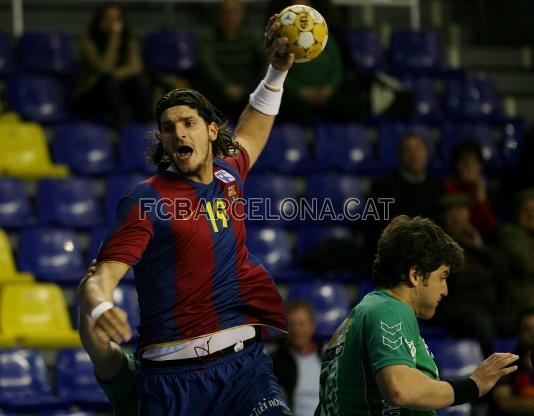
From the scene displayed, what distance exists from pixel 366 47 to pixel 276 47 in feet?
19.3

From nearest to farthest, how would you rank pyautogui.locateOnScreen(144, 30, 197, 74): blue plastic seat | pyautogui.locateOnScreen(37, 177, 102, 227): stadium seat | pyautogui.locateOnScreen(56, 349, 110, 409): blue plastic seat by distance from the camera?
pyautogui.locateOnScreen(56, 349, 110, 409): blue plastic seat
pyautogui.locateOnScreen(37, 177, 102, 227): stadium seat
pyautogui.locateOnScreen(144, 30, 197, 74): blue plastic seat

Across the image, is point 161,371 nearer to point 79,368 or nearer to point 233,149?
point 233,149

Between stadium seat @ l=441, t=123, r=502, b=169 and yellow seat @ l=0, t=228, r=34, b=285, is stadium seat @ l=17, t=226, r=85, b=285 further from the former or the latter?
stadium seat @ l=441, t=123, r=502, b=169

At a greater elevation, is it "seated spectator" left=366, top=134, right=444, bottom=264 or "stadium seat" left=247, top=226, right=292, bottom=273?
"seated spectator" left=366, top=134, right=444, bottom=264

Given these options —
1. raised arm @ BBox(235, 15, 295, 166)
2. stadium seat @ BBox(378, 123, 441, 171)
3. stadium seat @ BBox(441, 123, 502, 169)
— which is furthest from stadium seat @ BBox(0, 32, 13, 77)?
raised arm @ BBox(235, 15, 295, 166)

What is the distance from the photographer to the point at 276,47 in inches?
208

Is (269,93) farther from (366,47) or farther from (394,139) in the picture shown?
(366,47)

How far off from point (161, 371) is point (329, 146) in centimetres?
531

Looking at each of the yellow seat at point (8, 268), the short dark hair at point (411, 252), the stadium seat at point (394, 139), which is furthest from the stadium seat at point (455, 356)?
the short dark hair at point (411, 252)

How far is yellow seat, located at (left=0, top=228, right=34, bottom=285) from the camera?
8.18m

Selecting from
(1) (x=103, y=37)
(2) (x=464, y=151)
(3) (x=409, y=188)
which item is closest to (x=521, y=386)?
(3) (x=409, y=188)

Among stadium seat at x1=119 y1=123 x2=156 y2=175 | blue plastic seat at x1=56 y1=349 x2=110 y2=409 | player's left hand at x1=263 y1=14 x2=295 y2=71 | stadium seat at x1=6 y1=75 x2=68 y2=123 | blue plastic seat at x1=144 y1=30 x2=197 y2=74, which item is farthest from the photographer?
blue plastic seat at x1=144 y1=30 x2=197 y2=74

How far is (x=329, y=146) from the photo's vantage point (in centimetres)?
991

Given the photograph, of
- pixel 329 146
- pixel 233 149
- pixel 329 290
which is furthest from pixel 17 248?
pixel 233 149
